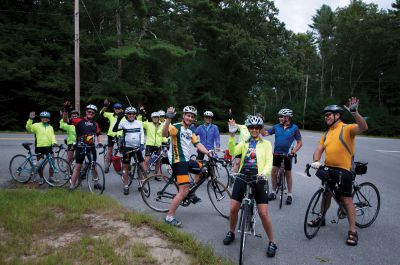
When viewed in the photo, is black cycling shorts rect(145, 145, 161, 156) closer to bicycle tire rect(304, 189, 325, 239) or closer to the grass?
the grass

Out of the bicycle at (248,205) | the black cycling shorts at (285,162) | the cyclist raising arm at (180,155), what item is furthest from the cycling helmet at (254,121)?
the black cycling shorts at (285,162)

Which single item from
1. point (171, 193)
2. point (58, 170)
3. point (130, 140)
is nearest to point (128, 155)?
point (130, 140)

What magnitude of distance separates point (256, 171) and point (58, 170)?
5.56 m

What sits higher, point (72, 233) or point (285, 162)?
point (285, 162)

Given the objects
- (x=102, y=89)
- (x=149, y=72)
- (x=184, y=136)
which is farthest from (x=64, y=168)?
(x=149, y=72)

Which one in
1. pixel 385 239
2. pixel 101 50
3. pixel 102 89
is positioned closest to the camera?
pixel 385 239

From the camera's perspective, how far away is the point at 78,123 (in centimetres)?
774

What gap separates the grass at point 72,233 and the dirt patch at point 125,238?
1cm

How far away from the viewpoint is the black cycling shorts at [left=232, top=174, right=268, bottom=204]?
4504 millimetres

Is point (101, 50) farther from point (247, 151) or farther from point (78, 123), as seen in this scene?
point (247, 151)

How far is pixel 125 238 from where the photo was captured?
4707 millimetres

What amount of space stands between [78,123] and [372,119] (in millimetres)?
41931

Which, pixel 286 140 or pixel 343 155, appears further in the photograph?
pixel 286 140

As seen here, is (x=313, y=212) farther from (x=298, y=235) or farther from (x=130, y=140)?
(x=130, y=140)
